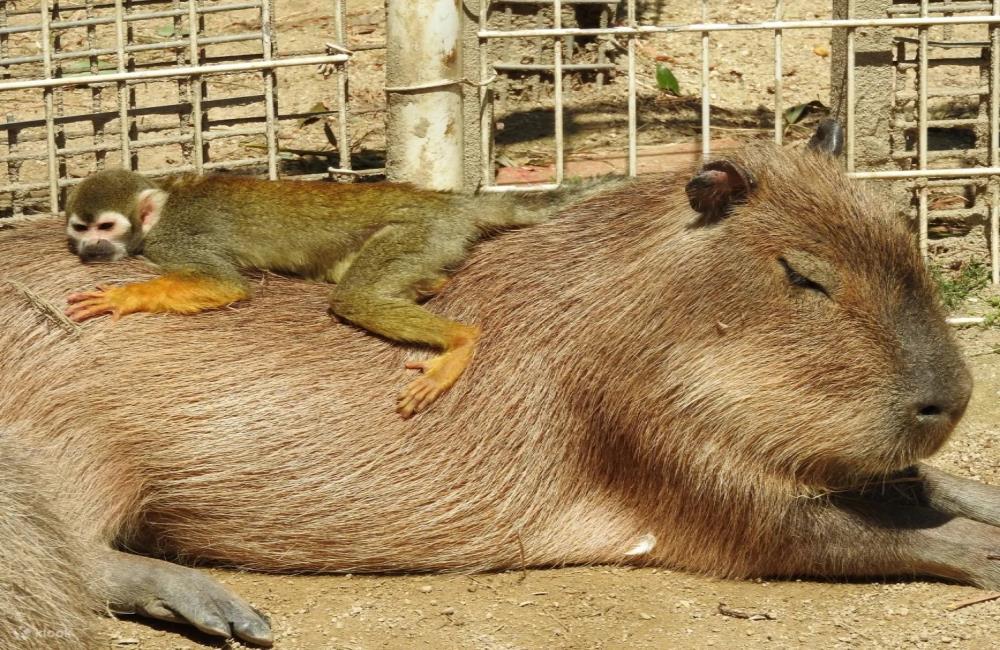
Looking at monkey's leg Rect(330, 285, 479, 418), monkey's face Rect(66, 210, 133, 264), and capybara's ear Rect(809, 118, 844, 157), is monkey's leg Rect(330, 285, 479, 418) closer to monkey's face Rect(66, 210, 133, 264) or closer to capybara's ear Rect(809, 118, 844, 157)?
monkey's face Rect(66, 210, 133, 264)

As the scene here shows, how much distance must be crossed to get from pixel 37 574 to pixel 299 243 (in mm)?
1373

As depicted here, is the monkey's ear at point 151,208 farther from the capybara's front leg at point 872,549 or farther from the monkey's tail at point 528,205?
the capybara's front leg at point 872,549

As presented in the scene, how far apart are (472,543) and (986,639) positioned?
4.98ft

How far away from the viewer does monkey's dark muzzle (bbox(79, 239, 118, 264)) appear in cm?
442

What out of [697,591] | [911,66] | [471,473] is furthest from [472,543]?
[911,66]

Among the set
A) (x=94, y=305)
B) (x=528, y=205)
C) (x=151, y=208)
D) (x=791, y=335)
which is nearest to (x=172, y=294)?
(x=94, y=305)

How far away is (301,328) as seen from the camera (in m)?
4.39

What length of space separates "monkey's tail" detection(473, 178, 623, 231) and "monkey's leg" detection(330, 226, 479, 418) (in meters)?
0.26

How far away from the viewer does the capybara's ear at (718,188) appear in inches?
161

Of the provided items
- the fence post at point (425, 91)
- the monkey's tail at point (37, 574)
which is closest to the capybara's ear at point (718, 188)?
the fence post at point (425, 91)

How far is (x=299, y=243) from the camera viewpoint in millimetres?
4488

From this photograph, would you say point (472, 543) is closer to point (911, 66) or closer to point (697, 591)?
point (697, 591)

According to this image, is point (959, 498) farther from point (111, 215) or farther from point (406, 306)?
point (111, 215)

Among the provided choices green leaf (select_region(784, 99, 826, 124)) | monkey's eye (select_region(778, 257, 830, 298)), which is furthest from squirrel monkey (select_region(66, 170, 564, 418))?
green leaf (select_region(784, 99, 826, 124))
